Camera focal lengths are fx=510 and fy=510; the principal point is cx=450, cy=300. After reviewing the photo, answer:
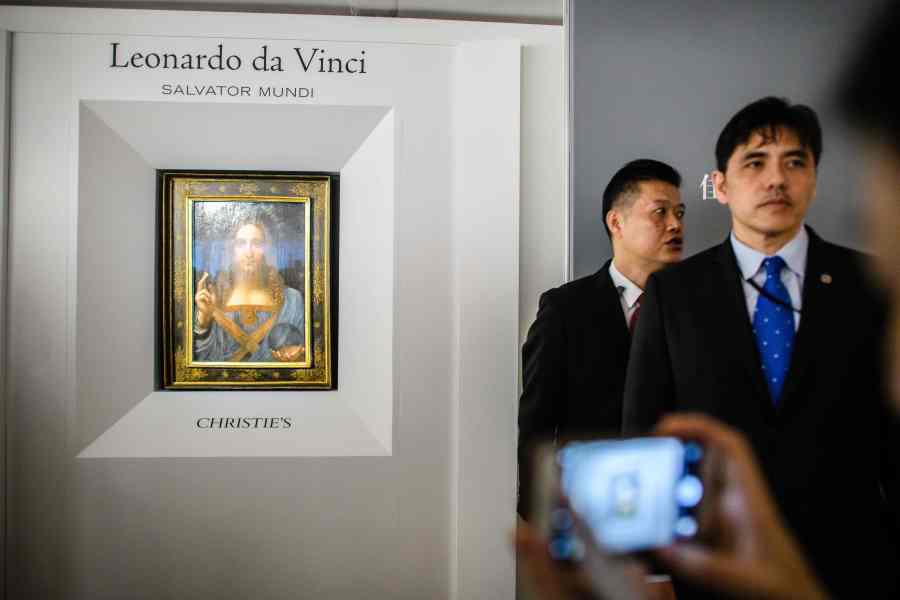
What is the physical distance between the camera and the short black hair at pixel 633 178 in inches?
50.4

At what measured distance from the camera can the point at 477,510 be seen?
6.77ft

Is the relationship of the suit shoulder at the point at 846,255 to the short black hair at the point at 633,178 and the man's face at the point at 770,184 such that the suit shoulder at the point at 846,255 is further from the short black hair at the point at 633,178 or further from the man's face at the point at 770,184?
the short black hair at the point at 633,178

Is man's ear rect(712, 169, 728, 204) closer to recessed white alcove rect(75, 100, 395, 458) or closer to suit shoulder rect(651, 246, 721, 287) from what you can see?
suit shoulder rect(651, 246, 721, 287)

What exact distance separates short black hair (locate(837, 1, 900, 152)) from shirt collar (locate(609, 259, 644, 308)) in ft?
1.87

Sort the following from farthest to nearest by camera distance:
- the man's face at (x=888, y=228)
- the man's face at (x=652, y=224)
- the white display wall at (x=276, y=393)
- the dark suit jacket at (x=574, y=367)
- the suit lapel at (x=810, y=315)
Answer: the white display wall at (x=276, y=393), the dark suit jacket at (x=574, y=367), the man's face at (x=652, y=224), the suit lapel at (x=810, y=315), the man's face at (x=888, y=228)

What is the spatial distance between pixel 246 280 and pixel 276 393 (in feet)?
1.62

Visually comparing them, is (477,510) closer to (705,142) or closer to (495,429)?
(495,429)

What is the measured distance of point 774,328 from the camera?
1.01 meters

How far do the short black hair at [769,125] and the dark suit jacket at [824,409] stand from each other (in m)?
0.19

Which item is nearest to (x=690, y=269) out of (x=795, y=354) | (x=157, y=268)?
(x=795, y=354)

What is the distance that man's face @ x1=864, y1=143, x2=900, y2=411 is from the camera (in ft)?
2.82

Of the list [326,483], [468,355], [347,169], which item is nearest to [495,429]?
[468,355]

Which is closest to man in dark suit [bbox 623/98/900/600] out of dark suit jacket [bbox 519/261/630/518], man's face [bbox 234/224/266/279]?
dark suit jacket [bbox 519/261/630/518]

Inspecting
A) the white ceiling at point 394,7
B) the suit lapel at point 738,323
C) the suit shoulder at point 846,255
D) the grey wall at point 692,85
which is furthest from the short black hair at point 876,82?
the white ceiling at point 394,7
